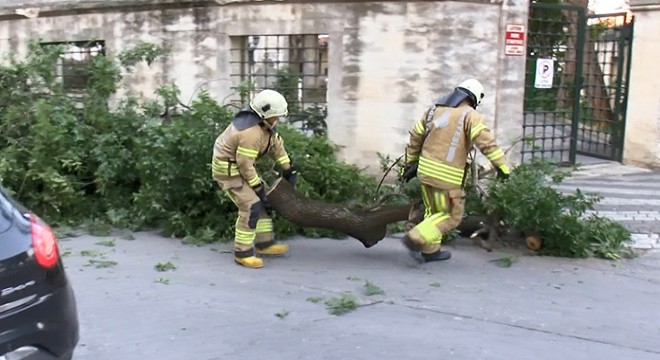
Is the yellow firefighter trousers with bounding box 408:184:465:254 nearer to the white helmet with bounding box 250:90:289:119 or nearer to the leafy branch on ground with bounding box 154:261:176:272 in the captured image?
the white helmet with bounding box 250:90:289:119

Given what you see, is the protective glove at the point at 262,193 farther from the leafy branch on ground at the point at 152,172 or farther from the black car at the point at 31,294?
the black car at the point at 31,294

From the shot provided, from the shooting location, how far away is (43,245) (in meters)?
3.17

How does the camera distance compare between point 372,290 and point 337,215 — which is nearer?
point 372,290

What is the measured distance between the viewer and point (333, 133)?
8.62 meters

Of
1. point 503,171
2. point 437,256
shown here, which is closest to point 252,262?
point 437,256

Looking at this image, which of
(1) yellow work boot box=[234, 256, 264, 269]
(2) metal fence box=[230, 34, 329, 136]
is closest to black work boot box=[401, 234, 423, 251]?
(1) yellow work boot box=[234, 256, 264, 269]

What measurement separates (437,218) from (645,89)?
571cm

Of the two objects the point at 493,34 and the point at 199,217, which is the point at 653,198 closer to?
the point at 493,34

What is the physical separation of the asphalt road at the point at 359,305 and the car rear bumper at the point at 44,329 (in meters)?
0.80

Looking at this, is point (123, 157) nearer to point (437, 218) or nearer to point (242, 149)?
point (242, 149)

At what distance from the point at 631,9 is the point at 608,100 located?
1532 mm

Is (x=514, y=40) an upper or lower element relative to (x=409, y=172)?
upper

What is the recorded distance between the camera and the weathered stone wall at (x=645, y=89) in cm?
977

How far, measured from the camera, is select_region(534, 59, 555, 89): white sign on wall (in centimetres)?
949
